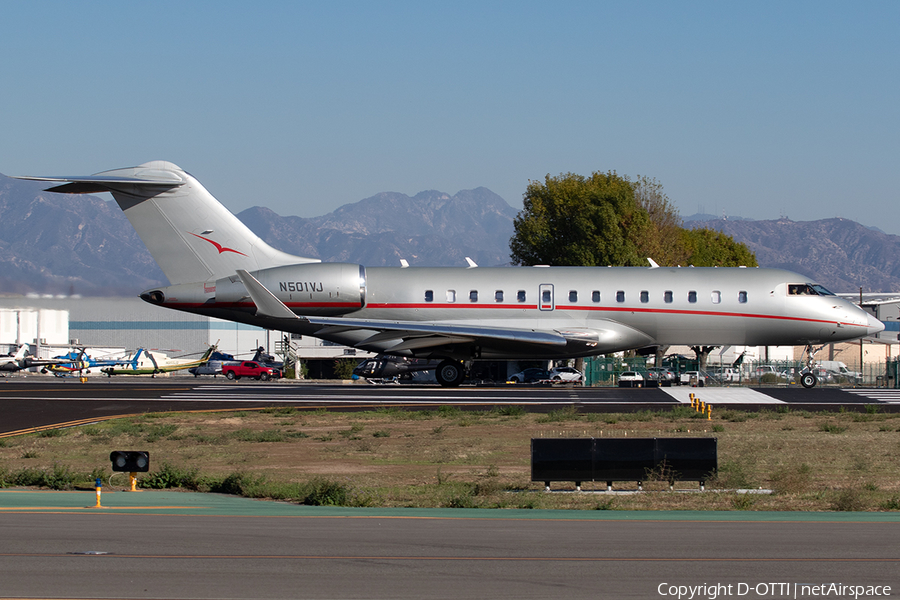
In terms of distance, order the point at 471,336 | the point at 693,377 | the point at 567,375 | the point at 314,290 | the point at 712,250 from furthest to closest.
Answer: the point at 712,250 → the point at 567,375 → the point at 693,377 → the point at 314,290 → the point at 471,336

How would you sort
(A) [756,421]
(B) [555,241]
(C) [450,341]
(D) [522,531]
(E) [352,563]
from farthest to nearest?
(B) [555,241] → (C) [450,341] → (A) [756,421] → (D) [522,531] → (E) [352,563]

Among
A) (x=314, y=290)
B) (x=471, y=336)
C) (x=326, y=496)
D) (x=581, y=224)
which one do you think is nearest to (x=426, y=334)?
(x=471, y=336)

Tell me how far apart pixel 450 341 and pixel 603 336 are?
586 centimetres

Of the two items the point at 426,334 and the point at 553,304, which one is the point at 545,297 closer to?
the point at 553,304

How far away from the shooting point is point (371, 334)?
35.8 m

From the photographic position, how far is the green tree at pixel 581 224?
70250mm

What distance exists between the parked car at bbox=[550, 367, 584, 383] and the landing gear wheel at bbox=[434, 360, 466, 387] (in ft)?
84.7

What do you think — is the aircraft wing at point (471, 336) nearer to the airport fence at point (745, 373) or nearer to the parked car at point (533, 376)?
the airport fence at point (745, 373)

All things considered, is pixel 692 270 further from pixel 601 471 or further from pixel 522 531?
pixel 522 531

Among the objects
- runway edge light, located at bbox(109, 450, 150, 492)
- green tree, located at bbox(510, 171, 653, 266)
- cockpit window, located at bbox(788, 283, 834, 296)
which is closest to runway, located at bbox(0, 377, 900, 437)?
cockpit window, located at bbox(788, 283, 834, 296)

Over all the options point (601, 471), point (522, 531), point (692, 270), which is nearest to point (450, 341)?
point (692, 270)

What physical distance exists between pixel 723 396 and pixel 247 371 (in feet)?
165

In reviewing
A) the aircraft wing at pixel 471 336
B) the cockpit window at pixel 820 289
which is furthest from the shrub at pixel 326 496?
the cockpit window at pixel 820 289

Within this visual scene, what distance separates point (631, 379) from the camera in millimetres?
51781
